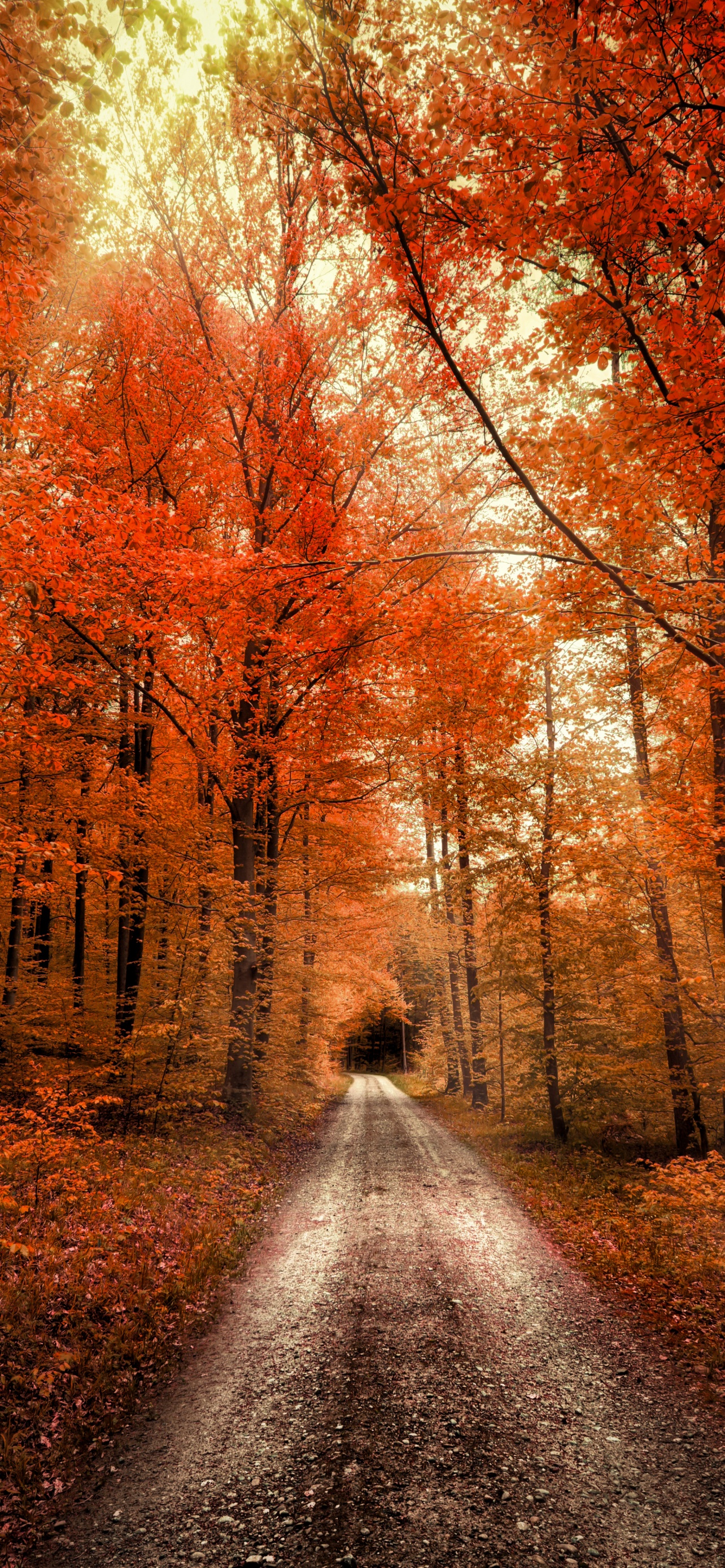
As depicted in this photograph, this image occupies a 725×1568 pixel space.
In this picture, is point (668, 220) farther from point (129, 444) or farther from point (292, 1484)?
point (129, 444)

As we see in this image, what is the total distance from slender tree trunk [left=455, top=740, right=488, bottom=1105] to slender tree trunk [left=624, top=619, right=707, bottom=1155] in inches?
135

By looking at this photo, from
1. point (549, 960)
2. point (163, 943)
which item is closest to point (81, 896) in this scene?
point (163, 943)

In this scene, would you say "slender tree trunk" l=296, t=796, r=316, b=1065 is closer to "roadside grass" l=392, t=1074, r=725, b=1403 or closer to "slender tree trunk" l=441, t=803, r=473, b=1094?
"slender tree trunk" l=441, t=803, r=473, b=1094

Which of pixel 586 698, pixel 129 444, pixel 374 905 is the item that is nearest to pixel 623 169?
pixel 586 698

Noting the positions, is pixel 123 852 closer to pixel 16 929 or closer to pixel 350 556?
pixel 16 929

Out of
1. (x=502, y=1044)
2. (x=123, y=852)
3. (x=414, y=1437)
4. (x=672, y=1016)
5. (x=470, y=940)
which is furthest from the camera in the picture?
→ (x=470, y=940)

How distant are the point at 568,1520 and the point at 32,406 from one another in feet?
43.6

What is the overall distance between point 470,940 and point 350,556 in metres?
13.2

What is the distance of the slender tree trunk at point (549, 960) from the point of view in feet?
37.5

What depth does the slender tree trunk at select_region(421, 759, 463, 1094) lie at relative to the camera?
14664 mm

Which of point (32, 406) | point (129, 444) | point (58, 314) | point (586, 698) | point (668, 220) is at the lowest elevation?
point (586, 698)

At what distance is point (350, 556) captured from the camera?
654 centimetres

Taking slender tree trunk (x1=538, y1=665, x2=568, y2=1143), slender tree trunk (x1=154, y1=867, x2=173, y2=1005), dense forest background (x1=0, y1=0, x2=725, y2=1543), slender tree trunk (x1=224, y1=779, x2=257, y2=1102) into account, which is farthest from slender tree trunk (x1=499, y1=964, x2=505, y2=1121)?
slender tree trunk (x1=154, y1=867, x2=173, y2=1005)

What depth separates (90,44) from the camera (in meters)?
4.23
